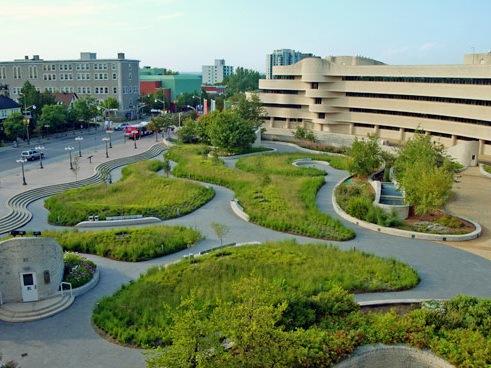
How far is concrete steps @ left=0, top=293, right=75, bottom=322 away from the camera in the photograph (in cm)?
1676

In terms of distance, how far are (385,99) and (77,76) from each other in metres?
52.4

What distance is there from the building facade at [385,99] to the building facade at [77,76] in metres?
26.4

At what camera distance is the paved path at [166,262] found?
47.9ft

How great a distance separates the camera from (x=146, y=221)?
27562 mm

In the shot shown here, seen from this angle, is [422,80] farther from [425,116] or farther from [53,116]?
[53,116]

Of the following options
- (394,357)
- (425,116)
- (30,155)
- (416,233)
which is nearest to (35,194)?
(30,155)

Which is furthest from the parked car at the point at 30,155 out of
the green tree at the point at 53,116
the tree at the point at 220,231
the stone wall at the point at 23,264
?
the stone wall at the point at 23,264

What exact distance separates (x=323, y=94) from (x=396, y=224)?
39751 millimetres

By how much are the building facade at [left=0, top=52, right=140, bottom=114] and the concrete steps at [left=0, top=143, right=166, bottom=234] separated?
36.8 meters

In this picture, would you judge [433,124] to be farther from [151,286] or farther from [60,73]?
[60,73]

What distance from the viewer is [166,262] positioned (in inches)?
856

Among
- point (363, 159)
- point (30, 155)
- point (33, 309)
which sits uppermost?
point (363, 159)

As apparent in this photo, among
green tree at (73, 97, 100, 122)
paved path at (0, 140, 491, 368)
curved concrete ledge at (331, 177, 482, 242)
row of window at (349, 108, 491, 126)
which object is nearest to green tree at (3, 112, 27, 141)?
green tree at (73, 97, 100, 122)

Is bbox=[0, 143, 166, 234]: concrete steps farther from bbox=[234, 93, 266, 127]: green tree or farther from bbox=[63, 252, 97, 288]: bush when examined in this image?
bbox=[234, 93, 266, 127]: green tree
